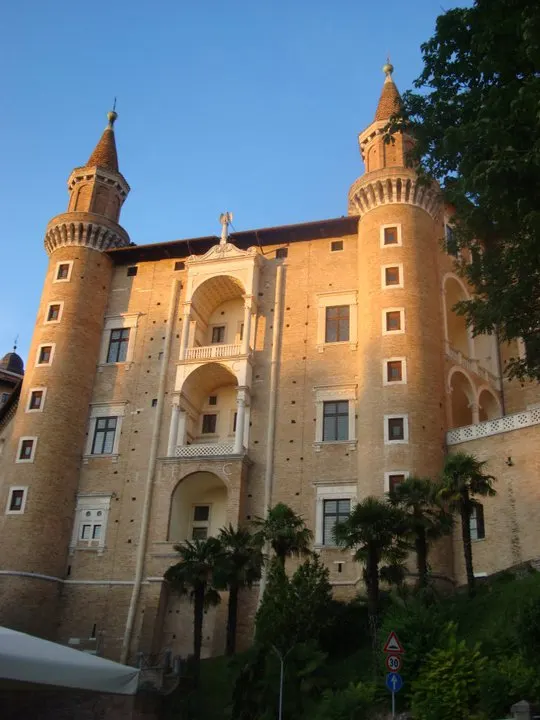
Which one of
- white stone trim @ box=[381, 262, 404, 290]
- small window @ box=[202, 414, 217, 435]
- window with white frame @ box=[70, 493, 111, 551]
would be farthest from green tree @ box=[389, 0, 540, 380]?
window with white frame @ box=[70, 493, 111, 551]

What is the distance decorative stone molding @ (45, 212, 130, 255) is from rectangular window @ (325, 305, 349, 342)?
43.9 feet

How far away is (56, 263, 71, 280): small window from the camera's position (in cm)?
4397

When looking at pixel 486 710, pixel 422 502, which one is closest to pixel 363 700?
pixel 486 710

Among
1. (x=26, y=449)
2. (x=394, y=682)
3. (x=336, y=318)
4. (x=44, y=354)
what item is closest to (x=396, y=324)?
(x=336, y=318)

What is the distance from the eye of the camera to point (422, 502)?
27.9 metres

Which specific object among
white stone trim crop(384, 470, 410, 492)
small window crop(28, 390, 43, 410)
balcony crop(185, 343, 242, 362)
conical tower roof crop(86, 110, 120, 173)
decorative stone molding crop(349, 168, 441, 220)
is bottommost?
white stone trim crop(384, 470, 410, 492)

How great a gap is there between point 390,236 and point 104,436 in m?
17.3

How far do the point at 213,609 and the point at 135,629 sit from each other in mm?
3554

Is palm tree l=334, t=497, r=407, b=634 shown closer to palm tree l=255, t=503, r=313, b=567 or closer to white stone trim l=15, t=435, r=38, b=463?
palm tree l=255, t=503, r=313, b=567

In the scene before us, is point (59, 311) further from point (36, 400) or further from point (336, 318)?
point (336, 318)

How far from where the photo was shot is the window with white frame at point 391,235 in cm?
3897

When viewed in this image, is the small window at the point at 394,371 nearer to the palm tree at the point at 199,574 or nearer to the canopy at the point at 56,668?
the palm tree at the point at 199,574

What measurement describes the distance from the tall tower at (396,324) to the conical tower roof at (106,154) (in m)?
15.1

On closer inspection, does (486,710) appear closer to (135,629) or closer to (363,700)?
(363,700)
